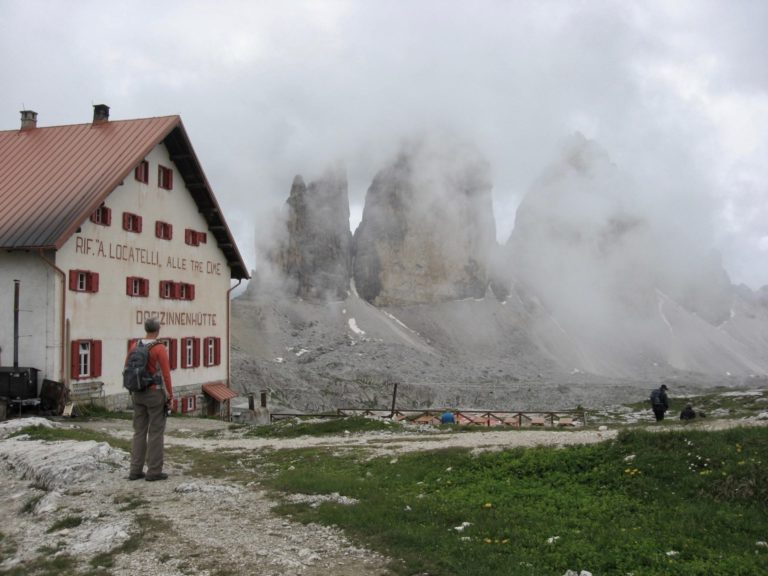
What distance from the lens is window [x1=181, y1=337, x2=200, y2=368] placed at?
34125mm

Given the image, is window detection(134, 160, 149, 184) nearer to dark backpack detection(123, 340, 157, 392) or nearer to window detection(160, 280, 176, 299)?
window detection(160, 280, 176, 299)

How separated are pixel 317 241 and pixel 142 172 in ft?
307

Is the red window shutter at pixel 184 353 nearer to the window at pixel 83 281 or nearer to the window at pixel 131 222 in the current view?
the window at pixel 131 222

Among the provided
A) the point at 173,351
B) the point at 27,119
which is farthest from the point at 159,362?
the point at 27,119

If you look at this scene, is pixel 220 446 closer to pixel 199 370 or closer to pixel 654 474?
pixel 654 474

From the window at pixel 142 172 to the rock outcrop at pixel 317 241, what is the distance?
286 feet

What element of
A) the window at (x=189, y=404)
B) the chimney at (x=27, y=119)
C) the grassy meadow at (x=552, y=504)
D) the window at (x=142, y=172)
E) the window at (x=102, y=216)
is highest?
the chimney at (x=27, y=119)

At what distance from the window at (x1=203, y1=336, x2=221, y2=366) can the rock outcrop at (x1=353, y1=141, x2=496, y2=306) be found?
86.7 metres

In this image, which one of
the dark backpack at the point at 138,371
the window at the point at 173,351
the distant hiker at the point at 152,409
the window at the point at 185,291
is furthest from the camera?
the window at the point at 185,291

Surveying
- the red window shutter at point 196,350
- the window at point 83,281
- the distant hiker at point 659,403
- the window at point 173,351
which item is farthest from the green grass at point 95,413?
the distant hiker at point 659,403

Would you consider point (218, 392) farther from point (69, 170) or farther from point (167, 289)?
point (69, 170)

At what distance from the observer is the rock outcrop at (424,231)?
127 meters

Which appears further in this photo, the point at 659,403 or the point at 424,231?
the point at 424,231

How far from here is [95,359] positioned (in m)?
27.4
